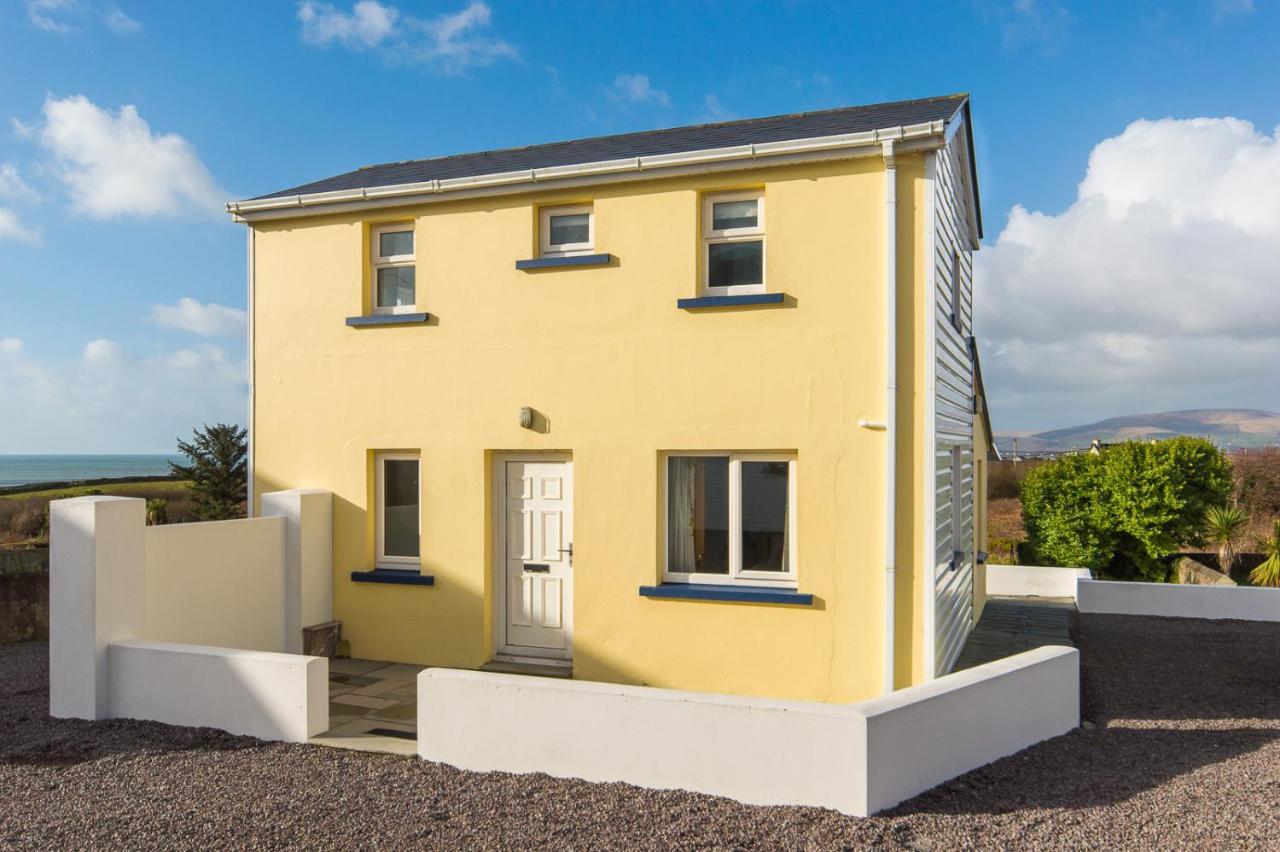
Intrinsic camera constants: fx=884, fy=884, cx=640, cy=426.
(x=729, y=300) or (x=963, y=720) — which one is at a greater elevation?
(x=729, y=300)

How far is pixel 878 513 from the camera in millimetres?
7812

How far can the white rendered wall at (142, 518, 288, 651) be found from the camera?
794cm

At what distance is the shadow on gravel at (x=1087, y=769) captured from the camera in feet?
17.9

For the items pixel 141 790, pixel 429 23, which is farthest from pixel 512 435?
pixel 429 23

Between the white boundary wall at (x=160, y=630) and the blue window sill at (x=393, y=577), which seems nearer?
the white boundary wall at (x=160, y=630)

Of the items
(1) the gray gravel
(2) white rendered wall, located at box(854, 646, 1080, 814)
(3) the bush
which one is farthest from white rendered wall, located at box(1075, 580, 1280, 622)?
(2) white rendered wall, located at box(854, 646, 1080, 814)

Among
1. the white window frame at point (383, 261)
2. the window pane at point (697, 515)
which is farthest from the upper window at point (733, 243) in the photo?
the white window frame at point (383, 261)

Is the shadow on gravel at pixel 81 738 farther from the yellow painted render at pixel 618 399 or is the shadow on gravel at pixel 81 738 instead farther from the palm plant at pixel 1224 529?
the palm plant at pixel 1224 529

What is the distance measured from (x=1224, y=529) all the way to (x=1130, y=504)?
1802mm

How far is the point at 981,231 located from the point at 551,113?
716cm

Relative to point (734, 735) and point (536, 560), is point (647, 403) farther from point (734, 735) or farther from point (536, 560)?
point (734, 735)

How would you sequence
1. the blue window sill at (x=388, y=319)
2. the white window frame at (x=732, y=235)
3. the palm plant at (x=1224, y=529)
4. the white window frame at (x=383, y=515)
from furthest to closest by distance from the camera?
the palm plant at (x=1224, y=529) → the white window frame at (x=383, y=515) → the blue window sill at (x=388, y=319) → the white window frame at (x=732, y=235)

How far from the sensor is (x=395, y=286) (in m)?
9.92

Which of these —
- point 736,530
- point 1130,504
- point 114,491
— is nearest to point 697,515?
point 736,530
